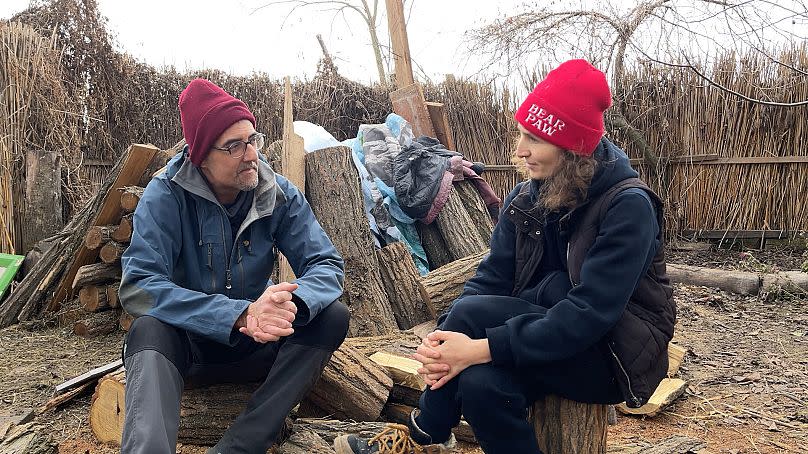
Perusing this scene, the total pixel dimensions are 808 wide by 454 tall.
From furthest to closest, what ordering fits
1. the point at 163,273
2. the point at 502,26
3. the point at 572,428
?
the point at 502,26 < the point at 163,273 < the point at 572,428

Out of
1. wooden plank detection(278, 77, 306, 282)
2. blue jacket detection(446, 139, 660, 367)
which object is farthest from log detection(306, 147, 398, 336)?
blue jacket detection(446, 139, 660, 367)

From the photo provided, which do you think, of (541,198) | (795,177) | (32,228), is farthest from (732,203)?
(32,228)

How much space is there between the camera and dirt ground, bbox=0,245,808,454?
296 centimetres

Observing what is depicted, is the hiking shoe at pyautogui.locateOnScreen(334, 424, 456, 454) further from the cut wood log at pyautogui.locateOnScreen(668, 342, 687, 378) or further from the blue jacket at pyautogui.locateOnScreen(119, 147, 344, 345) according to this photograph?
the cut wood log at pyautogui.locateOnScreen(668, 342, 687, 378)

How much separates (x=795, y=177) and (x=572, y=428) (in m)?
6.47

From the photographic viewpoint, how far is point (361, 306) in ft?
13.7

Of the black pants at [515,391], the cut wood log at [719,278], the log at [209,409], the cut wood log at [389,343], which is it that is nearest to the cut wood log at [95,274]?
the cut wood log at [389,343]

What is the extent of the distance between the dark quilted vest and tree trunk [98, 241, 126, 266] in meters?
3.17

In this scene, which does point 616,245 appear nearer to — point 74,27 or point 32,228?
point 32,228

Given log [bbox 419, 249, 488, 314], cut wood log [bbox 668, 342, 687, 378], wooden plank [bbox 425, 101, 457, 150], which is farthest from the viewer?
wooden plank [bbox 425, 101, 457, 150]

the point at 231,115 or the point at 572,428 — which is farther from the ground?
the point at 231,115

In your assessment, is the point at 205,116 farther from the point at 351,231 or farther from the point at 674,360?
the point at 674,360

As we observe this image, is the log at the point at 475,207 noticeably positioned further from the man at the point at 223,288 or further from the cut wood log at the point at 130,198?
the man at the point at 223,288

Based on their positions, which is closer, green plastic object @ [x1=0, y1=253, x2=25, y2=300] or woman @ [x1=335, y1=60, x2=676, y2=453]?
woman @ [x1=335, y1=60, x2=676, y2=453]
